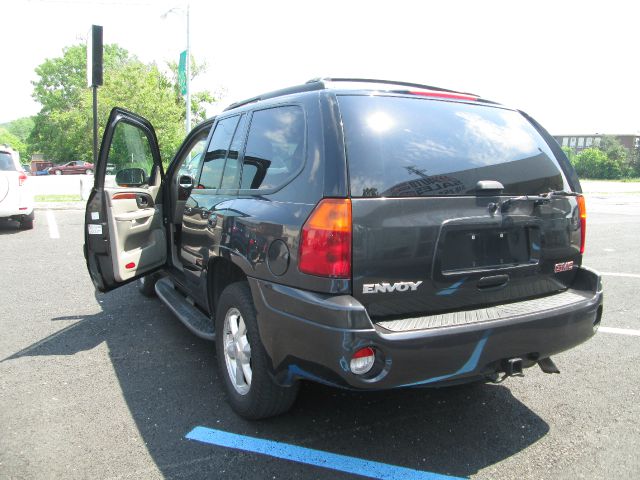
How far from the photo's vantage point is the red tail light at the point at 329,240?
2.23 m

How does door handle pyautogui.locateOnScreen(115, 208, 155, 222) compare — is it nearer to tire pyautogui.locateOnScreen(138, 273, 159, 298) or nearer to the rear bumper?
tire pyautogui.locateOnScreen(138, 273, 159, 298)

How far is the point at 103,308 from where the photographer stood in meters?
5.07

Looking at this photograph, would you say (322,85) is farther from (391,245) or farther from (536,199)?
(536,199)

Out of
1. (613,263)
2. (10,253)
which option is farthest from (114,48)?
(613,263)

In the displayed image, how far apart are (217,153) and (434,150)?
1797 mm

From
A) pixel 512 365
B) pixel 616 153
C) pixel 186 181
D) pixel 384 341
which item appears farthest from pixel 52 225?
pixel 616 153

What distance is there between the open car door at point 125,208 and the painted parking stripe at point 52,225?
605 cm

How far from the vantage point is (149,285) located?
17.8 feet

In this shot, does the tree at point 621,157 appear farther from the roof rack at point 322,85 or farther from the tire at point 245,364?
the tire at point 245,364

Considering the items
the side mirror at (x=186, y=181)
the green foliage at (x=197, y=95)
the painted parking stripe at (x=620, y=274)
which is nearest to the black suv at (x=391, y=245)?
the side mirror at (x=186, y=181)

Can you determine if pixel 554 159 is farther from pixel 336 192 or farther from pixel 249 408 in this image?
pixel 249 408

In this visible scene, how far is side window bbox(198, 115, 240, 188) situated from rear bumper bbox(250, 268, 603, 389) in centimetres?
130

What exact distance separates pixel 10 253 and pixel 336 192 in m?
7.55

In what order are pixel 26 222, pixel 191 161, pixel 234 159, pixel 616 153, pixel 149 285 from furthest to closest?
1. pixel 616 153
2. pixel 26 222
3. pixel 149 285
4. pixel 191 161
5. pixel 234 159
